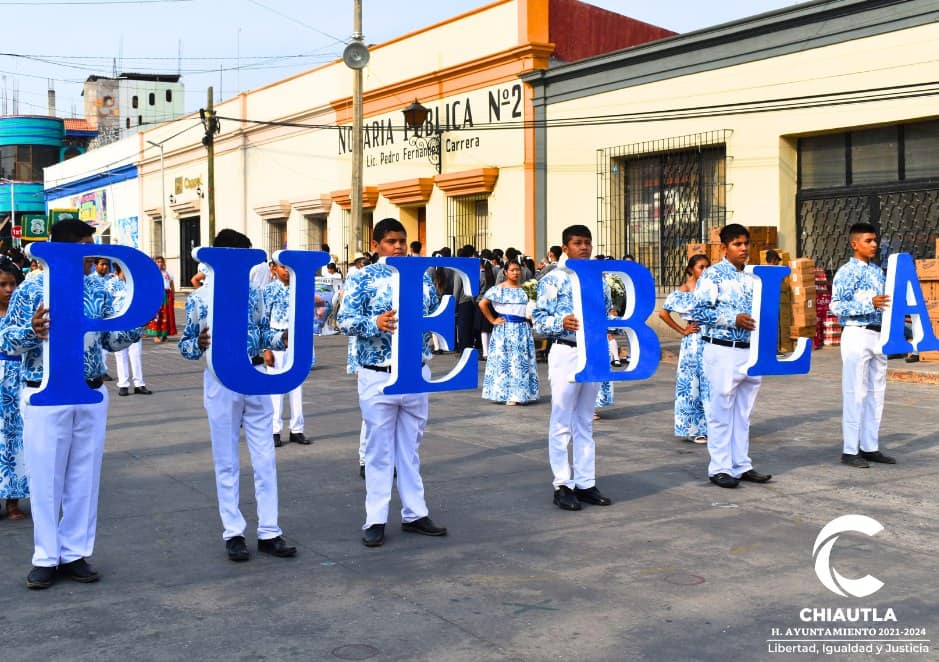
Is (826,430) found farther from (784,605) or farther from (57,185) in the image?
(57,185)

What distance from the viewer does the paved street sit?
4.71 meters

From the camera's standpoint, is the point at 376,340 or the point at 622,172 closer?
the point at 376,340

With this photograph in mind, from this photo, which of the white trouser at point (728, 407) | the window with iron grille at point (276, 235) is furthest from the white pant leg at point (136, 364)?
the window with iron grille at point (276, 235)

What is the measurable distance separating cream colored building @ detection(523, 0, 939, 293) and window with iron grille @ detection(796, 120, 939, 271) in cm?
2

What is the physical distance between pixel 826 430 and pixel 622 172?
12243 mm

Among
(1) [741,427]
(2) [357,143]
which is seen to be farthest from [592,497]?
(2) [357,143]

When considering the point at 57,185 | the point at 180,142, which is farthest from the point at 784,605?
the point at 57,185

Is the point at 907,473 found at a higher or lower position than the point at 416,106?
lower

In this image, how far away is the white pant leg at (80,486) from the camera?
18.5 ft

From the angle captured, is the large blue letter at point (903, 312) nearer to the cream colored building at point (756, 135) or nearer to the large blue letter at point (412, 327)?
the large blue letter at point (412, 327)

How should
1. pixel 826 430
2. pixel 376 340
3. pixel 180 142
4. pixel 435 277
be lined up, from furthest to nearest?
pixel 180 142 → pixel 435 277 → pixel 826 430 → pixel 376 340

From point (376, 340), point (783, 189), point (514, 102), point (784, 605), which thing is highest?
point (514, 102)

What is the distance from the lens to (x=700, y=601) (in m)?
5.20

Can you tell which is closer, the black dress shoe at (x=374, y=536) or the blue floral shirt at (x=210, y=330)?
the blue floral shirt at (x=210, y=330)
